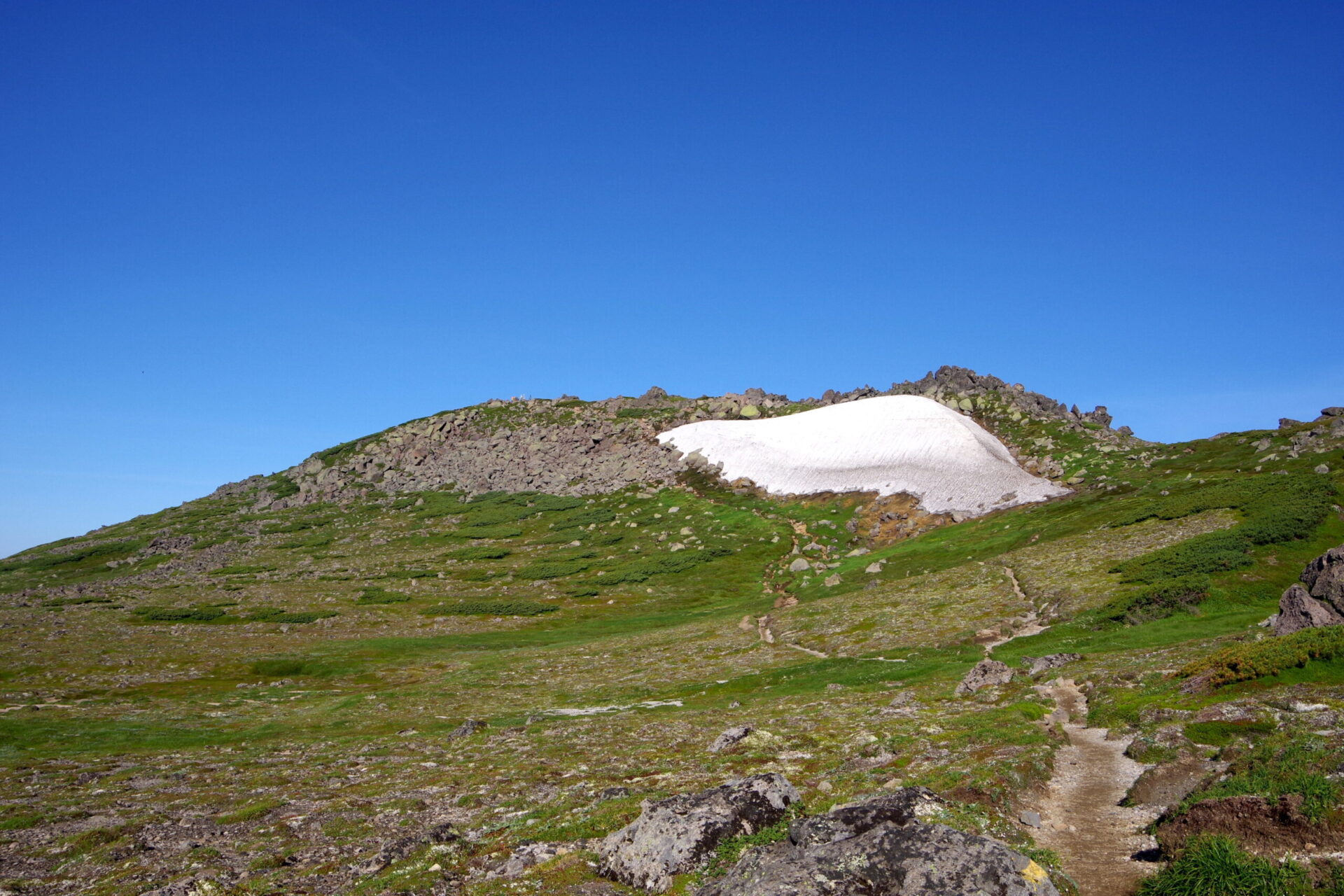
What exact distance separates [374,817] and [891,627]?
5370cm

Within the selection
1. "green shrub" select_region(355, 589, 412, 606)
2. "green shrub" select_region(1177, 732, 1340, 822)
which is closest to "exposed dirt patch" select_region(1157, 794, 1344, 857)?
"green shrub" select_region(1177, 732, 1340, 822)

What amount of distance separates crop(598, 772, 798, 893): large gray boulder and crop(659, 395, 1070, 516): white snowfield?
357ft

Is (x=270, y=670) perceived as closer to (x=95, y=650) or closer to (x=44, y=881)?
(x=95, y=650)

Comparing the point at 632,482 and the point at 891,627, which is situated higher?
the point at 632,482

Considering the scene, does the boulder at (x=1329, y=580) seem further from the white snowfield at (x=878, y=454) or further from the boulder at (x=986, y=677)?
the white snowfield at (x=878, y=454)

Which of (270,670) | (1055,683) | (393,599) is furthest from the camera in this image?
(393,599)

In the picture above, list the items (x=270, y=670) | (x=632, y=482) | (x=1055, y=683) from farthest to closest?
(x=632, y=482) < (x=270, y=670) < (x=1055, y=683)

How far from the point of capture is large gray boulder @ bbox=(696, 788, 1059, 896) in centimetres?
1447

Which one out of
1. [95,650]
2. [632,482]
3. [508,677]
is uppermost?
[632,482]

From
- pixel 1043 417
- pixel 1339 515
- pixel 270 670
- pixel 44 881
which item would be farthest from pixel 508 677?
pixel 1043 417

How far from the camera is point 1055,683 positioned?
44.8 m

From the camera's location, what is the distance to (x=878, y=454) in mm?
149375

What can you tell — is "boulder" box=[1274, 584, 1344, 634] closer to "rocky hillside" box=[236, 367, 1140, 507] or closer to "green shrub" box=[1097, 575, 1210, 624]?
"green shrub" box=[1097, 575, 1210, 624]

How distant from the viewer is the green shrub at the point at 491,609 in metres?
111
